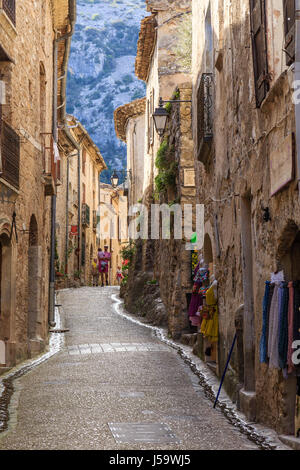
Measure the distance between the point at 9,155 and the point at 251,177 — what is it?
17.3 ft

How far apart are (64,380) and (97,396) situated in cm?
143

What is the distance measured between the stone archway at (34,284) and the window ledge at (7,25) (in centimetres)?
411

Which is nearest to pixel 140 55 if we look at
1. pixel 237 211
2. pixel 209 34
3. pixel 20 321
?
pixel 209 34

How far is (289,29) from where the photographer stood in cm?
613

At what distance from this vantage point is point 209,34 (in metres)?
12.6

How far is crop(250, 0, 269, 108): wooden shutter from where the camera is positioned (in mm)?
6996

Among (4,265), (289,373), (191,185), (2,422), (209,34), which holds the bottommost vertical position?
(2,422)

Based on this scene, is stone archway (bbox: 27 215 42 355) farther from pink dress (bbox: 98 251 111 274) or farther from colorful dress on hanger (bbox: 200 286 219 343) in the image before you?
pink dress (bbox: 98 251 111 274)

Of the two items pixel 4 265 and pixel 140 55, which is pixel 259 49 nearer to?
pixel 4 265

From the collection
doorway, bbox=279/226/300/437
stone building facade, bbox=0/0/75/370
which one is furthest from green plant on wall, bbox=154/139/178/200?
doorway, bbox=279/226/300/437

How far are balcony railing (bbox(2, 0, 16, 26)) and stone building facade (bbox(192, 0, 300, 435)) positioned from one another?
3517mm

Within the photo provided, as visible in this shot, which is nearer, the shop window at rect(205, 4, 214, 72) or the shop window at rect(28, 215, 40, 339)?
the shop window at rect(205, 4, 214, 72)

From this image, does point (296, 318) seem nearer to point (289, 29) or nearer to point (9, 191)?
point (289, 29)

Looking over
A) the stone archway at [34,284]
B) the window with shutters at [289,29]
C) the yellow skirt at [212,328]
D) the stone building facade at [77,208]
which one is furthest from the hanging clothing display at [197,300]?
the stone building facade at [77,208]
